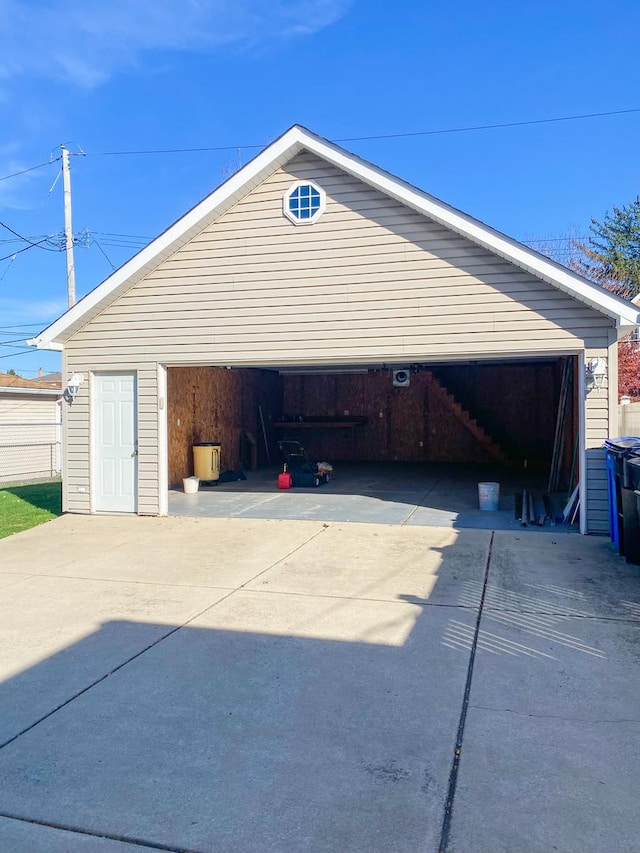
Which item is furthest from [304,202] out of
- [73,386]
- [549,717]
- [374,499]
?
[549,717]

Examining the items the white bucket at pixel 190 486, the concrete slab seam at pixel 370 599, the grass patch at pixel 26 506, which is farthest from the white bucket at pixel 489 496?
the grass patch at pixel 26 506

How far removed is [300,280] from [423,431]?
34.8ft

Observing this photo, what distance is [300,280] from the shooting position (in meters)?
8.75

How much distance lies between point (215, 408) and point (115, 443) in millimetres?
5243

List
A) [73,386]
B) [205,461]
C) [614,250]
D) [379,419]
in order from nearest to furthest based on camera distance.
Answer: [73,386] → [205,461] → [379,419] → [614,250]

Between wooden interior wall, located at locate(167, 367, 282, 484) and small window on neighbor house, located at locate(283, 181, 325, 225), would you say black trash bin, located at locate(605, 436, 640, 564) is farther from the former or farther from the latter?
wooden interior wall, located at locate(167, 367, 282, 484)

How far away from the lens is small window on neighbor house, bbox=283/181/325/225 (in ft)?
28.4

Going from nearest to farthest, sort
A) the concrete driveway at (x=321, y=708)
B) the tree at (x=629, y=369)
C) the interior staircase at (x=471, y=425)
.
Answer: the concrete driveway at (x=321, y=708), the interior staircase at (x=471, y=425), the tree at (x=629, y=369)

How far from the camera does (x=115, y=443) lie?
380 inches

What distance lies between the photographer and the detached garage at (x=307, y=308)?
7773 millimetres

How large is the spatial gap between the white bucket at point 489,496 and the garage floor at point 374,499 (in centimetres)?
15

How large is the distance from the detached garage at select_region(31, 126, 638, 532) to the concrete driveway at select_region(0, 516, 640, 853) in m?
3.02

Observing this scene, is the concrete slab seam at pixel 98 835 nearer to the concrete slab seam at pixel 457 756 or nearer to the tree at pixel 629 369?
the concrete slab seam at pixel 457 756

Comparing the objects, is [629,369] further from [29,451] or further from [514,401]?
[29,451]
